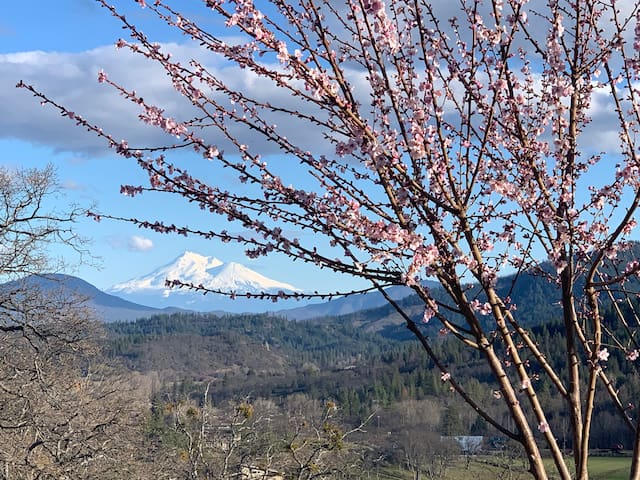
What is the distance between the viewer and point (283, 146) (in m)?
2.50

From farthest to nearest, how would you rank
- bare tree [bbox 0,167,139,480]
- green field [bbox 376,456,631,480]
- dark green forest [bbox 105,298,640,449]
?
1. dark green forest [bbox 105,298,640,449]
2. green field [bbox 376,456,631,480]
3. bare tree [bbox 0,167,139,480]

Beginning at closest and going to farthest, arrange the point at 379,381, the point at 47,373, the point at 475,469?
the point at 47,373
the point at 475,469
the point at 379,381

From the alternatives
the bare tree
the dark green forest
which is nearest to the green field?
the dark green forest

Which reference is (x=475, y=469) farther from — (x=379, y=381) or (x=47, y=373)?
(x=47, y=373)

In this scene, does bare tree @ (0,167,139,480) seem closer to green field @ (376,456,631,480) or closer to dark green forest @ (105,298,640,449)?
dark green forest @ (105,298,640,449)

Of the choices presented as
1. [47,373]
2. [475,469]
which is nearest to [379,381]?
[475,469]

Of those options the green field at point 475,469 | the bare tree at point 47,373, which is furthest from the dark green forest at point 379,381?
the bare tree at point 47,373

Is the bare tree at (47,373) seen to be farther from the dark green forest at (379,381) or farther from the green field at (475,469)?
the green field at (475,469)

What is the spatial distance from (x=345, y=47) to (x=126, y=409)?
1484cm

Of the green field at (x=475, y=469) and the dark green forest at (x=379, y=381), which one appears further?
the dark green forest at (x=379, y=381)

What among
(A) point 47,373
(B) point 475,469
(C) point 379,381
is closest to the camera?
(A) point 47,373

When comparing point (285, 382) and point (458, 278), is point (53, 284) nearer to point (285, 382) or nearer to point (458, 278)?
point (458, 278)

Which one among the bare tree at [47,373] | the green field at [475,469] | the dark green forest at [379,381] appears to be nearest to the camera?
the bare tree at [47,373]

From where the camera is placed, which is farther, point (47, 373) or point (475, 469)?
point (475, 469)
